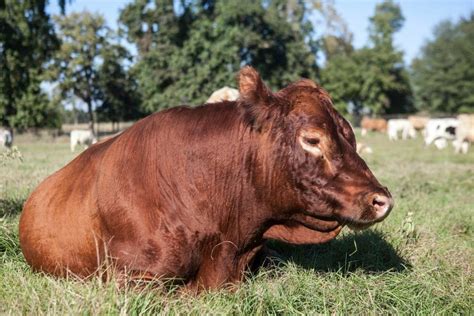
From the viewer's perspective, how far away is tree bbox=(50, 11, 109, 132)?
47.0 metres

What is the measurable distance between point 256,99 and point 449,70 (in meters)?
59.5

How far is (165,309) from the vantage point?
2791mm

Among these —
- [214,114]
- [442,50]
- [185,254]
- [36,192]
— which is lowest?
[185,254]

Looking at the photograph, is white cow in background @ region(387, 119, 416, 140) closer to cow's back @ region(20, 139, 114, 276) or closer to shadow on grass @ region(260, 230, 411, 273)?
shadow on grass @ region(260, 230, 411, 273)

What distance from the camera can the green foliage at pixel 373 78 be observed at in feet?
199

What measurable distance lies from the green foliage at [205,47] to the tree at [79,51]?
336cm

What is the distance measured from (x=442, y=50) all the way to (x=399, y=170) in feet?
166

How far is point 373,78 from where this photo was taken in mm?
59938

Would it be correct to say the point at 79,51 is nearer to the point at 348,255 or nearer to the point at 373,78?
the point at 373,78

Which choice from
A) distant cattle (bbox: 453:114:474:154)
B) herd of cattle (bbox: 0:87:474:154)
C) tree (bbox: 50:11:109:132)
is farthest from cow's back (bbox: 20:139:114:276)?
tree (bbox: 50:11:109:132)

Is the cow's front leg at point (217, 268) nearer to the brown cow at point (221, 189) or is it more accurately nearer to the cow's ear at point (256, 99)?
the brown cow at point (221, 189)

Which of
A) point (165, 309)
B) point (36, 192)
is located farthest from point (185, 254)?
point (36, 192)

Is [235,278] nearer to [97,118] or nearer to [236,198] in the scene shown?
[236,198]

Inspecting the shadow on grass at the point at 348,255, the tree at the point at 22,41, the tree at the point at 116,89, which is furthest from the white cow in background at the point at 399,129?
the shadow on grass at the point at 348,255
